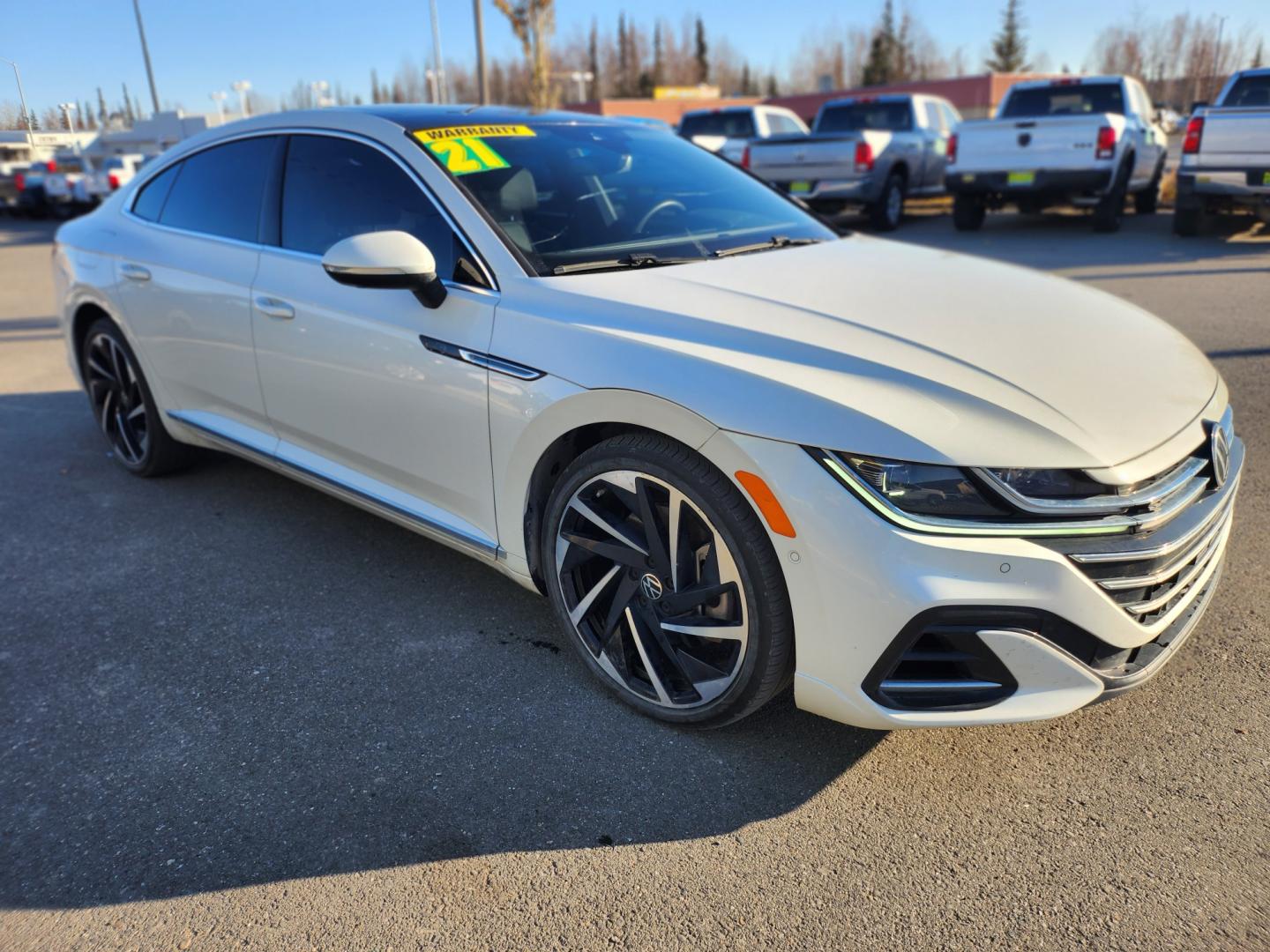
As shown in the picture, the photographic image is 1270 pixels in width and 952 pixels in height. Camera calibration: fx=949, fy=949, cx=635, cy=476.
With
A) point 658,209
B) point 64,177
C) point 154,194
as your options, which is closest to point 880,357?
point 658,209

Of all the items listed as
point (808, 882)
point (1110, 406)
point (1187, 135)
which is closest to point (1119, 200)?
point (1187, 135)

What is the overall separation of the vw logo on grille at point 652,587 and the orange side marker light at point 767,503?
442 millimetres

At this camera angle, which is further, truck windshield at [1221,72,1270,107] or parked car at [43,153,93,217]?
parked car at [43,153,93,217]

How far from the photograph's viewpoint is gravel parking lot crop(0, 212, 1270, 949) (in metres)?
2.05

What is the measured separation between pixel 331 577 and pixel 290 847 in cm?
151

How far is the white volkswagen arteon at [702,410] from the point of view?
83.5 inches

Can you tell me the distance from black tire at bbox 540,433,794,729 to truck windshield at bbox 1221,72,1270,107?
1171 centimetres

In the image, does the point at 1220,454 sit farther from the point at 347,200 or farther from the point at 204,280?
the point at 204,280

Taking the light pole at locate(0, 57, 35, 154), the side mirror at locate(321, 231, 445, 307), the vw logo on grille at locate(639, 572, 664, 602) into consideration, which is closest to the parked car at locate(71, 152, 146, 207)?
the light pole at locate(0, 57, 35, 154)

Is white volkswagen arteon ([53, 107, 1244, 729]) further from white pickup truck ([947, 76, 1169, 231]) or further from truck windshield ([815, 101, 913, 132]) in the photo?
truck windshield ([815, 101, 913, 132])

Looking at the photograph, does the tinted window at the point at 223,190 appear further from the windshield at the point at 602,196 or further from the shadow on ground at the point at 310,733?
the shadow on ground at the point at 310,733

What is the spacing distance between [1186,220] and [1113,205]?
88 centimetres

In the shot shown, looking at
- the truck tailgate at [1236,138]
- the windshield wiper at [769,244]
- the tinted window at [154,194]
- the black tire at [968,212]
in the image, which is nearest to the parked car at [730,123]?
the black tire at [968,212]

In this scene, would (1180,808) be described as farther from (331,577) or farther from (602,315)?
(331,577)
